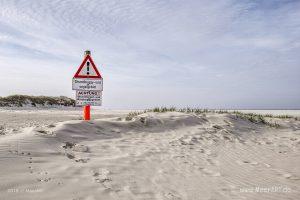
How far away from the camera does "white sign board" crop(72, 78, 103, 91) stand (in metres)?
8.73

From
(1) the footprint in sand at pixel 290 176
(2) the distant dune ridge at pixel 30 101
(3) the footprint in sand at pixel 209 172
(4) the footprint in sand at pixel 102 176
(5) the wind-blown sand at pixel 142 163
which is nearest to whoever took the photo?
(5) the wind-blown sand at pixel 142 163

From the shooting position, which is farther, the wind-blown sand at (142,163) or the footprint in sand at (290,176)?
the footprint in sand at (290,176)

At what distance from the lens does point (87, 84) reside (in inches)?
349

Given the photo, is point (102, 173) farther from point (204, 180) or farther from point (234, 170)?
point (234, 170)

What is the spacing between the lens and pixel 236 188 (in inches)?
182

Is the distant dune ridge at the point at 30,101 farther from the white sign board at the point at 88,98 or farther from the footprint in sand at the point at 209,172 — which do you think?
the footprint in sand at the point at 209,172

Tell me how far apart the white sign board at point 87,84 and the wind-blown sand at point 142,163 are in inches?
44.2

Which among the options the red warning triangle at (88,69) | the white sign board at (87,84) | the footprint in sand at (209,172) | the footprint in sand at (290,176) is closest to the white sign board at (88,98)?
the white sign board at (87,84)

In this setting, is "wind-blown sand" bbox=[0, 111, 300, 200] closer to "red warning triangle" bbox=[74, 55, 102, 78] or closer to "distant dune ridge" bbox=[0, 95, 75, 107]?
"red warning triangle" bbox=[74, 55, 102, 78]

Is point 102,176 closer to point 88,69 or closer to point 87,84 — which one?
point 87,84

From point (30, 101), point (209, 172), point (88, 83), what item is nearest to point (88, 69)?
point (88, 83)

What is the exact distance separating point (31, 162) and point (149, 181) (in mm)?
1721

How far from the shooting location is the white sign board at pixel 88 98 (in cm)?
879

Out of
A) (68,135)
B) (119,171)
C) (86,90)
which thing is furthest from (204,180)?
(86,90)
